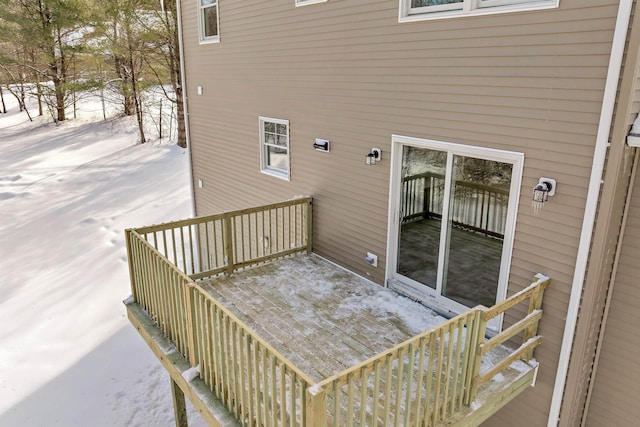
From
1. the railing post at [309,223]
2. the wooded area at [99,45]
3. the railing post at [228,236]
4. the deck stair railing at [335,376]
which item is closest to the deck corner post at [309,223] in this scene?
the railing post at [309,223]

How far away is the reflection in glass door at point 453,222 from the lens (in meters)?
4.66

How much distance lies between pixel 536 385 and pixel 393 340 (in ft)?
4.73

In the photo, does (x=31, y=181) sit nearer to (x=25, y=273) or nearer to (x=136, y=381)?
(x=25, y=273)

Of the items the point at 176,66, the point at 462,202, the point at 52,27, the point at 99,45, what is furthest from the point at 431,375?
the point at 52,27

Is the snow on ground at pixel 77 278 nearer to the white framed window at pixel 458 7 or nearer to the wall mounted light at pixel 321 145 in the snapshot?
the wall mounted light at pixel 321 145

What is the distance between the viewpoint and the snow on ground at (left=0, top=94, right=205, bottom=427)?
7301 millimetres

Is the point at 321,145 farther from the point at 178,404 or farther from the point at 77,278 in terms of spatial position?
the point at 77,278

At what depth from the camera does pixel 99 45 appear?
859 inches

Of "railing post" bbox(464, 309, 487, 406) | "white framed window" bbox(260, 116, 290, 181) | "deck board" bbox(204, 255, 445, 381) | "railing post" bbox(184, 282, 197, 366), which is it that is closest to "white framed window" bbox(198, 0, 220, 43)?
"white framed window" bbox(260, 116, 290, 181)

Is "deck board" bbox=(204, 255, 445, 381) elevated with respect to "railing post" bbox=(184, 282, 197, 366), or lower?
lower

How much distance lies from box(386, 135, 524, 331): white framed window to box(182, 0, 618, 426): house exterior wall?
Answer: 0.42 feet

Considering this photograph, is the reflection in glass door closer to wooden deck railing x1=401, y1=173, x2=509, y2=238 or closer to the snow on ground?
wooden deck railing x1=401, y1=173, x2=509, y2=238

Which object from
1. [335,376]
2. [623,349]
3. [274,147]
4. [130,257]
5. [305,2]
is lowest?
[623,349]

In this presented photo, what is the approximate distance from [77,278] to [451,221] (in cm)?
986
